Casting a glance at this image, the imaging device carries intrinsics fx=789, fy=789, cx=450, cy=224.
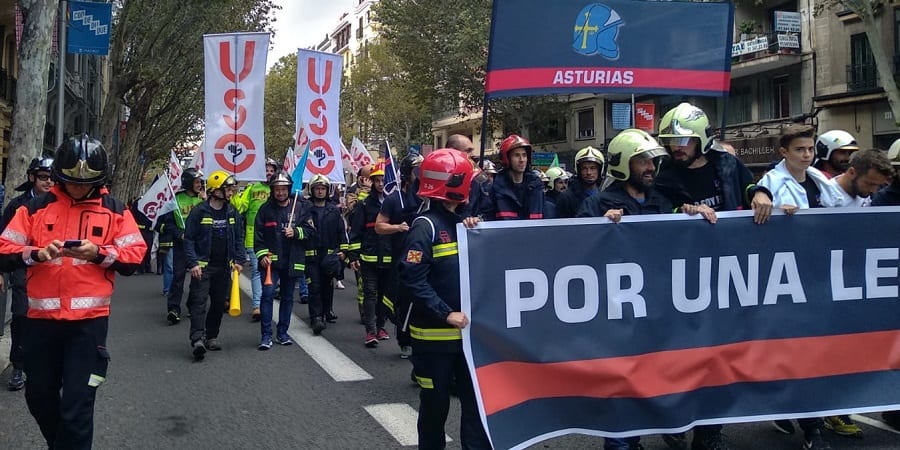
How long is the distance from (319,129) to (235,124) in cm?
252

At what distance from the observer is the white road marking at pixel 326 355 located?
7302mm

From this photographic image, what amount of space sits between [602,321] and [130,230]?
2.65 meters

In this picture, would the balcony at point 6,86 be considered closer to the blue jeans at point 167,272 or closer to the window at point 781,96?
the blue jeans at point 167,272

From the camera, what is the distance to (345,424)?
5.68 m

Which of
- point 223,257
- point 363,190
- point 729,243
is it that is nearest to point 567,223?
point 729,243

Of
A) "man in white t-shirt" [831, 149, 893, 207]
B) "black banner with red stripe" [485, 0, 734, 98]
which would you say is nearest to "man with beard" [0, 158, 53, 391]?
"black banner with red stripe" [485, 0, 734, 98]

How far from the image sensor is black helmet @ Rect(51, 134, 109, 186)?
163 inches

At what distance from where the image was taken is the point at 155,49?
26.0 meters

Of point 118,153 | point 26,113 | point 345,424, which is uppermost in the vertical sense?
point 118,153

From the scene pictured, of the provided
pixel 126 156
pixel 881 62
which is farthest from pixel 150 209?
pixel 881 62

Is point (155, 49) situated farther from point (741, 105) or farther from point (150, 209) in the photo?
point (741, 105)

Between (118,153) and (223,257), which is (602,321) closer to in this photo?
(223,257)

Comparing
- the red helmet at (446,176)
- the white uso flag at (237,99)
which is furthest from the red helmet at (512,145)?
the white uso flag at (237,99)

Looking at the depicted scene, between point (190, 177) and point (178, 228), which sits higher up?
point (190, 177)
